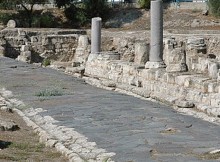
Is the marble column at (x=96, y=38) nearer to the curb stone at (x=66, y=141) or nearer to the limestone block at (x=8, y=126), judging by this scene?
the curb stone at (x=66, y=141)

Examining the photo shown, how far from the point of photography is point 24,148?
849 centimetres

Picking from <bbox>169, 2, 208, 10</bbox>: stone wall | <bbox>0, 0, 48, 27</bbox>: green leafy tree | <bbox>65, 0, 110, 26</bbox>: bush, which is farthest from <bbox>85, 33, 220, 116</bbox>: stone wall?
<bbox>169, 2, 208, 10</bbox>: stone wall

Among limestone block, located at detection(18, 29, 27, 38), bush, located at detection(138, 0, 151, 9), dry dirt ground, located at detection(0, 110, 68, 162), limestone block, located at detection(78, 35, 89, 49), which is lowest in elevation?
dry dirt ground, located at detection(0, 110, 68, 162)

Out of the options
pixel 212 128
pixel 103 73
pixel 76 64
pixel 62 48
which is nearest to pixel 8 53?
pixel 62 48

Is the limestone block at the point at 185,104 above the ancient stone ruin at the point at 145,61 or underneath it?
underneath

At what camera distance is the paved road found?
7758 millimetres

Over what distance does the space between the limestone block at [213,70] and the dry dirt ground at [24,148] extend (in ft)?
17.1

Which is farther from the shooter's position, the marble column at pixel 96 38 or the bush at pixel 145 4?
the bush at pixel 145 4

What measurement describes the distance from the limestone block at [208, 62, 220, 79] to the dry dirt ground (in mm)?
5200

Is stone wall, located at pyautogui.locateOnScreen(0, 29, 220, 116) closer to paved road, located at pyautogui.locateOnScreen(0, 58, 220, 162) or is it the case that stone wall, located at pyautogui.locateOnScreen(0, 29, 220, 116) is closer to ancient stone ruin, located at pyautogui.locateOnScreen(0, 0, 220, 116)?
ancient stone ruin, located at pyautogui.locateOnScreen(0, 0, 220, 116)

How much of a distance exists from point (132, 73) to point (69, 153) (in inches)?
364

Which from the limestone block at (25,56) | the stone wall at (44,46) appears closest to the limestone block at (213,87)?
the limestone block at (25,56)

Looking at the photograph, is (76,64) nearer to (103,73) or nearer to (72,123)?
(103,73)

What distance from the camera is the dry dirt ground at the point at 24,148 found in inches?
307
